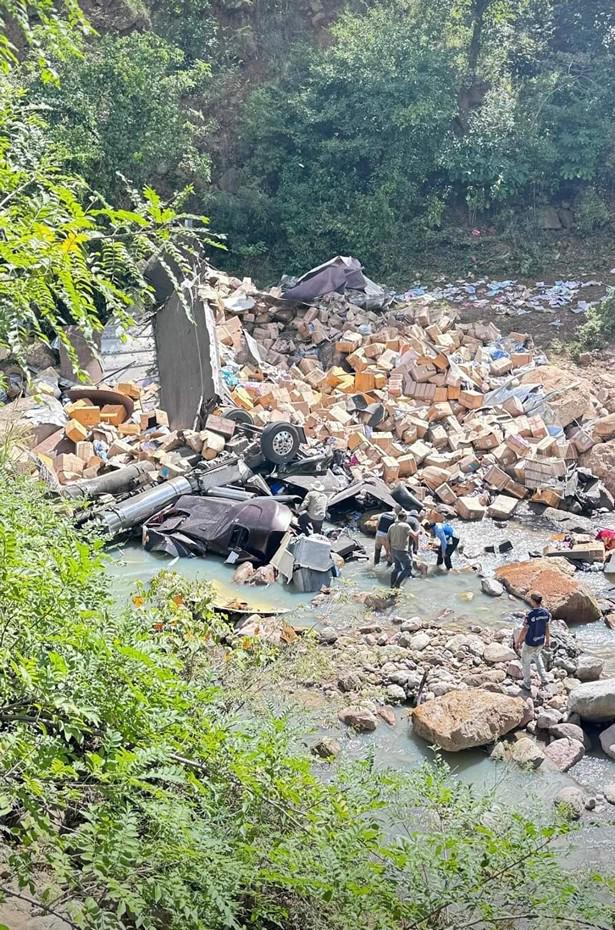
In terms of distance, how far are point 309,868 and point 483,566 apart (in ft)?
19.4

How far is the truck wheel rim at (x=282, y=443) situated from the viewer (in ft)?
34.2

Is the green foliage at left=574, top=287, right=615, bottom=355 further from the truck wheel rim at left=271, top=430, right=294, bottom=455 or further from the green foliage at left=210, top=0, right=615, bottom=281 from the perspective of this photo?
the truck wheel rim at left=271, top=430, right=294, bottom=455

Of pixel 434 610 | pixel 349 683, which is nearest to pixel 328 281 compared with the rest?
pixel 434 610

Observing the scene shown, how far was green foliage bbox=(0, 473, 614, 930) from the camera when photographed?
3.52 m

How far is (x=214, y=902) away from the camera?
347 cm

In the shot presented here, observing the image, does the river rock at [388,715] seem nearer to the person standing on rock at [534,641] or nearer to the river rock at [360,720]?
the river rock at [360,720]

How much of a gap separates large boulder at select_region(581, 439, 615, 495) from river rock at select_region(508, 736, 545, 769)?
17.8 feet

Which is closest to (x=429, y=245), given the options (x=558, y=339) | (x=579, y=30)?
(x=558, y=339)

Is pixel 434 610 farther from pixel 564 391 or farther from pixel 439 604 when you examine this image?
pixel 564 391

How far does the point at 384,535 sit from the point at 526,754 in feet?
11.1

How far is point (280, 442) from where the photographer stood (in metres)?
10.5

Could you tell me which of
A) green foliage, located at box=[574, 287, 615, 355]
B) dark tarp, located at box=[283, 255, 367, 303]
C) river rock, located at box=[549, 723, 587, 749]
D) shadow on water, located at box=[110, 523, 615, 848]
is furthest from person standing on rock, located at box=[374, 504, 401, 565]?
A: green foliage, located at box=[574, 287, 615, 355]

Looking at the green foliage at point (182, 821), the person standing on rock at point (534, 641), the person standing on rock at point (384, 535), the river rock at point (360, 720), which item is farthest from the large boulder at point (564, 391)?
the green foliage at point (182, 821)

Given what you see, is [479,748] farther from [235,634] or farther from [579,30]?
[579,30]
